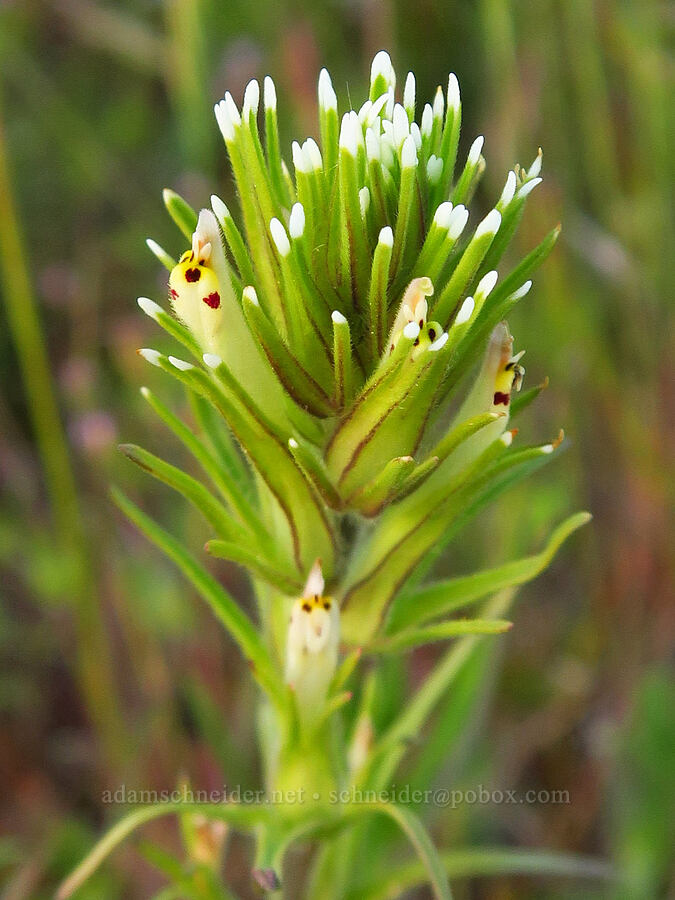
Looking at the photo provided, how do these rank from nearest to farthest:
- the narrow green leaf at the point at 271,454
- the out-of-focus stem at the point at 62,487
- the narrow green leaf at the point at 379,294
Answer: the narrow green leaf at the point at 379,294
the narrow green leaf at the point at 271,454
the out-of-focus stem at the point at 62,487

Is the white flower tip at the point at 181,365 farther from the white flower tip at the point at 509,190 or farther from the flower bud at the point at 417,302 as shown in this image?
the white flower tip at the point at 509,190

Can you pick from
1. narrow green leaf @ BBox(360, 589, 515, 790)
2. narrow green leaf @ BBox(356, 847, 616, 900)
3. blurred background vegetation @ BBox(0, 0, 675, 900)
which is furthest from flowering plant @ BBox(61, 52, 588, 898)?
blurred background vegetation @ BBox(0, 0, 675, 900)

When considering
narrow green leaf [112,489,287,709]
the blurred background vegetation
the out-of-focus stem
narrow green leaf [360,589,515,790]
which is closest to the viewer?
narrow green leaf [112,489,287,709]

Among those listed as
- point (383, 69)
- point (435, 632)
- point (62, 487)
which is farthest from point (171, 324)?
point (62, 487)

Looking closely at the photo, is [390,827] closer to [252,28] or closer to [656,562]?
[656,562]

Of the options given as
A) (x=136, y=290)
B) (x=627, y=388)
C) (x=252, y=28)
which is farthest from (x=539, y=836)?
(x=252, y=28)

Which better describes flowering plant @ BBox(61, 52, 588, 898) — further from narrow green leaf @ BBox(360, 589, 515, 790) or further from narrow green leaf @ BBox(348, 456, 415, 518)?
narrow green leaf @ BBox(360, 589, 515, 790)

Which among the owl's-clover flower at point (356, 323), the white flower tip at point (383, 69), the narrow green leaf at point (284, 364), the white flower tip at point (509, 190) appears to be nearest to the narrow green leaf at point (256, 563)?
the owl's-clover flower at point (356, 323)
